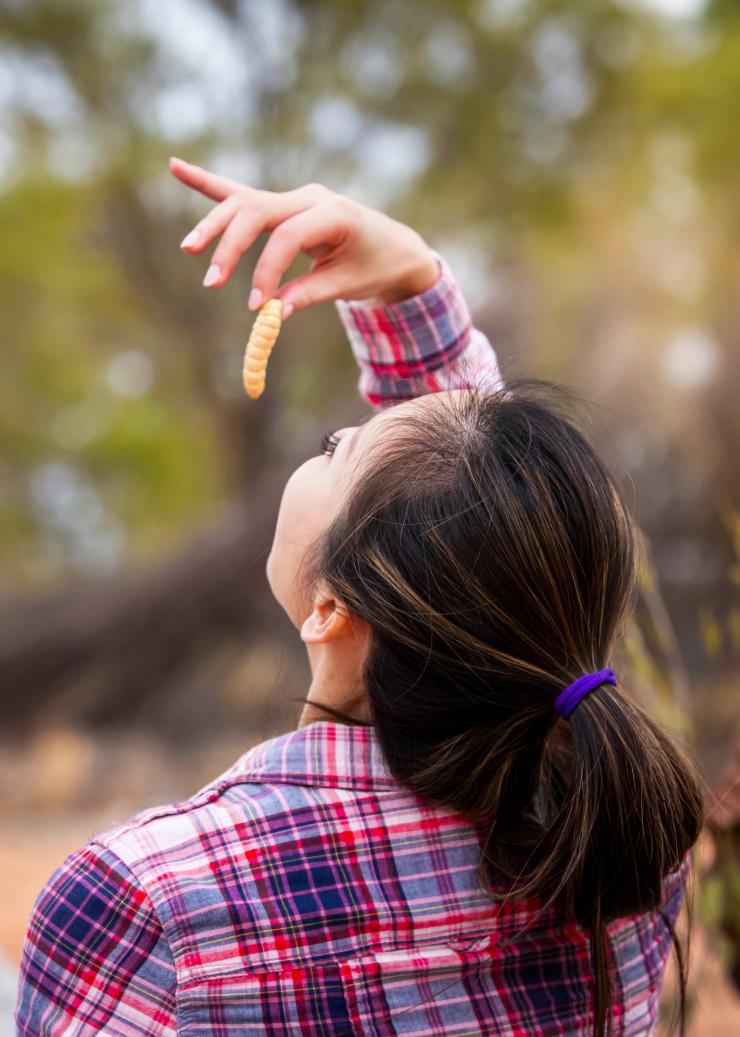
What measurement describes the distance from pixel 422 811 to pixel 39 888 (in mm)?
3480

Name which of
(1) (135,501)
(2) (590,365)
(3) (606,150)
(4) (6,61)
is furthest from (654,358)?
(1) (135,501)

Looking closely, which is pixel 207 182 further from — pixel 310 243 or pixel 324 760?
pixel 324 760

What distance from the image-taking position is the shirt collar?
0.85 meters

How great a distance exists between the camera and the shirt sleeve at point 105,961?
74 centimetres

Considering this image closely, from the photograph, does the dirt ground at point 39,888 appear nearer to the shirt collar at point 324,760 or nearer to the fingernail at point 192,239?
the shirt collar at point 324,760

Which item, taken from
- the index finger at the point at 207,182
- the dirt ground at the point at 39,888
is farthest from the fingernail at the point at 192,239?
the dirt ground at the point at 39,888

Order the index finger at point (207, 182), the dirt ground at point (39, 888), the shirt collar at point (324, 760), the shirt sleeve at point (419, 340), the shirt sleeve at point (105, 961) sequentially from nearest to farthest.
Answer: the shirt sleeve at point (105, 961) → the shirt collar at point (324, 760) → the index finger at point (207, 182) → the shirt sleeve at point (419, 340) → the dirt ground at point (39, 888)

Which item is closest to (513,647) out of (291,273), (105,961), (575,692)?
(575,692)

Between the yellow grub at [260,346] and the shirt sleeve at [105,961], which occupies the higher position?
the yellow grub at [260,346]

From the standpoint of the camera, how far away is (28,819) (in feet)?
16.0

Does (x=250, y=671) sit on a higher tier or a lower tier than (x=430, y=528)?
lower

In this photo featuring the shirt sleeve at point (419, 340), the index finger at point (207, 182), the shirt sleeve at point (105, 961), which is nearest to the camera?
the shirt sleeve at point (105, 961)

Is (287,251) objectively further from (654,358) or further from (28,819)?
(654,358)

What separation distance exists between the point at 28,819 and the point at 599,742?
185 inches
